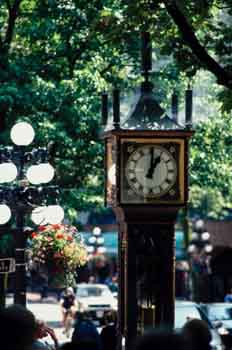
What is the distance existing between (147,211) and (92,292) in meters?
28.6

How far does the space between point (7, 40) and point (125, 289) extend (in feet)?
40.6

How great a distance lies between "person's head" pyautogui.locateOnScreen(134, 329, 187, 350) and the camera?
6.14m

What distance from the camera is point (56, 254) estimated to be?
1515 cm

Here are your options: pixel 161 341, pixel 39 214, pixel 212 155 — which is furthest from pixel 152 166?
pixel 212 155

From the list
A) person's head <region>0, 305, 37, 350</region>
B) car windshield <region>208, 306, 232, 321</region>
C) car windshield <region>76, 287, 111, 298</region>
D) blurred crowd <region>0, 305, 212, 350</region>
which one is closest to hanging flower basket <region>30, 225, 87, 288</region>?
blurred crowd <region>0, 305, 212, 350</region>

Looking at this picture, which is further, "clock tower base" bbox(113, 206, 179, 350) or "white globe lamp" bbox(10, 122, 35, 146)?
"white globe lamp" bbox(10, 122, 35, 146)

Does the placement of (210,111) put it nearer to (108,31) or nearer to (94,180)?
(94,180)

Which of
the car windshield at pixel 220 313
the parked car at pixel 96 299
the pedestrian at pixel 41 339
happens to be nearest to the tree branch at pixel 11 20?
the car windshield at pixel 220 313

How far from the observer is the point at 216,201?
4825cm

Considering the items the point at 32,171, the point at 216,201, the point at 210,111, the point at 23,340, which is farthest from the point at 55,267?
the point at 216,201

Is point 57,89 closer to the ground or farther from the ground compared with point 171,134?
farther from the ground

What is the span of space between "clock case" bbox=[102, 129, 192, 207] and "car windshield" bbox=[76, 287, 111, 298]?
27967 mm

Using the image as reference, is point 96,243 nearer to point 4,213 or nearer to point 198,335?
point 4,213

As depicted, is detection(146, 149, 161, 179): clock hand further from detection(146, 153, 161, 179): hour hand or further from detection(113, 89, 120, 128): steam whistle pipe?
detection(113, 89, 120, 128): steam whistle pipe
